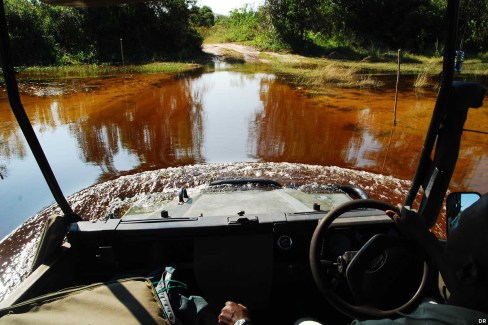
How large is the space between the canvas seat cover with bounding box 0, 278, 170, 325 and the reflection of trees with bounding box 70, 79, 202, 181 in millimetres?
5427

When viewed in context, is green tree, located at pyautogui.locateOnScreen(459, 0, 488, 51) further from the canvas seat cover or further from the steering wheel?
the canvas seat cover

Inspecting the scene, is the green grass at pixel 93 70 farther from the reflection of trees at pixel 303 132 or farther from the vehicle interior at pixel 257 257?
the vehicle interior at pixel 257 257

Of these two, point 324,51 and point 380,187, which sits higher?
point 324,51

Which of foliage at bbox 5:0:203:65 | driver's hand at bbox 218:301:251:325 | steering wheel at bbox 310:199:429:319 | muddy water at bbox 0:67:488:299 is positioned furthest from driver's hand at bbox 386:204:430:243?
foliage at bbox 5:0:203:65

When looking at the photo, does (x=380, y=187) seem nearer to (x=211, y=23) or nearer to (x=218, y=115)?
(x=218, y=115)

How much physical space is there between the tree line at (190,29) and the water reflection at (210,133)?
43.6 feet

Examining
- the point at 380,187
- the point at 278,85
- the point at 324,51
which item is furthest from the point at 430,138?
the point at 324,51

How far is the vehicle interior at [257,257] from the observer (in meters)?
1.75

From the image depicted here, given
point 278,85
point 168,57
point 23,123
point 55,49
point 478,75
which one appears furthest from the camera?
point 168,57

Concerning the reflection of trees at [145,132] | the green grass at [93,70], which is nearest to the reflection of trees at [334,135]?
the reflection of trees at [145,132]

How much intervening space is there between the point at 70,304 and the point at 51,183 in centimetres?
83

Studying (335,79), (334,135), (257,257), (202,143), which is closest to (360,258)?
(257,257)

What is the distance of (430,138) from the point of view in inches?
81.2

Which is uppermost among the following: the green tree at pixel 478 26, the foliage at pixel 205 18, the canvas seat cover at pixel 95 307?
the foliage at pixel 205 18
